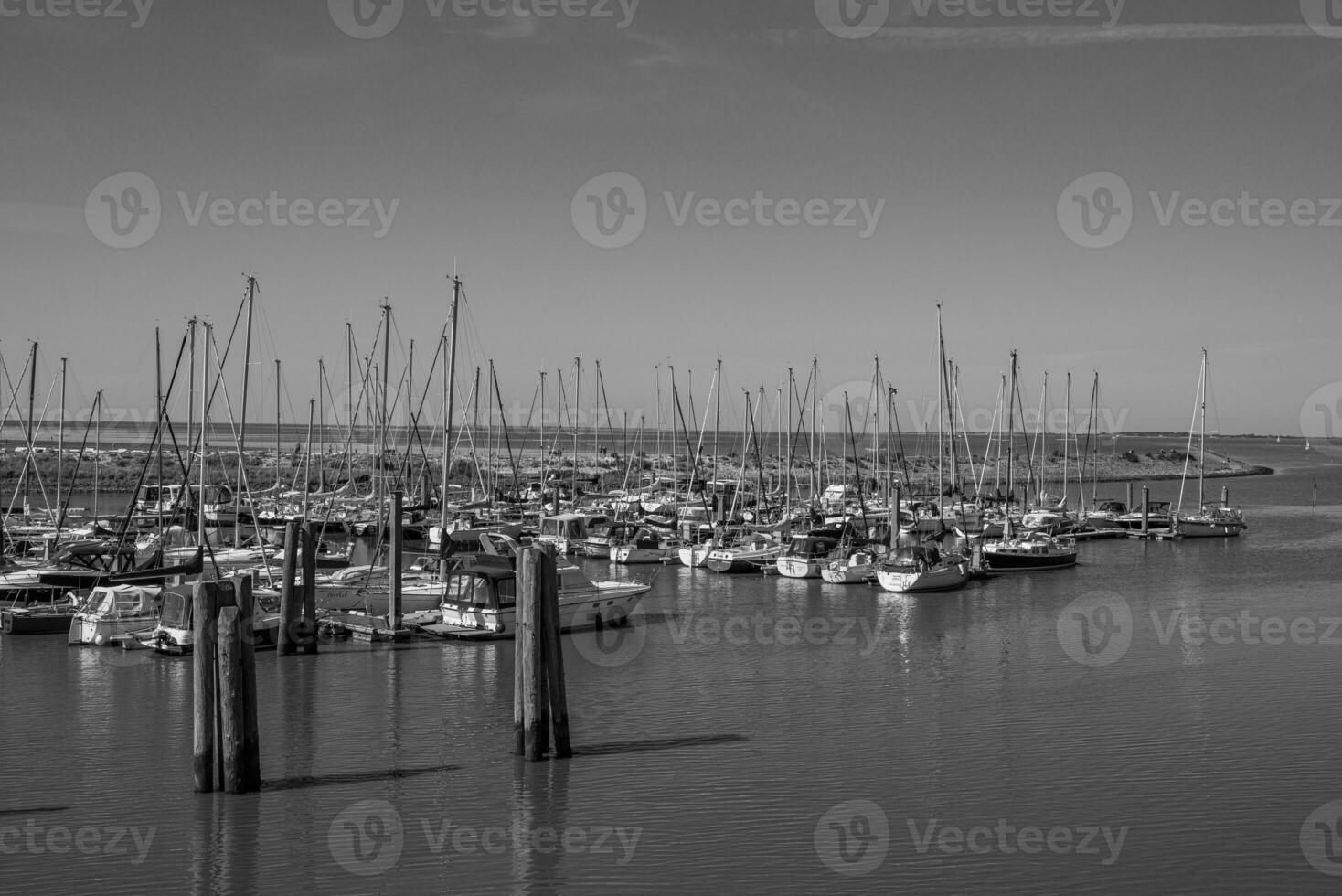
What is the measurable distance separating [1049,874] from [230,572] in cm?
3283

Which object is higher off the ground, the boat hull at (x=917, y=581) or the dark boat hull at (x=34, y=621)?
the dark boat hull at (x=34, y=621)

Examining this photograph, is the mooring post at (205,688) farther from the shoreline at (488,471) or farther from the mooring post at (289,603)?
the shoreline at (488,471)

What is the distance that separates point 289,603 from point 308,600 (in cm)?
57

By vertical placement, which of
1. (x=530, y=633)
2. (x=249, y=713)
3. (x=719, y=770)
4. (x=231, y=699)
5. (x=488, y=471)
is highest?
(x=488, y=471)

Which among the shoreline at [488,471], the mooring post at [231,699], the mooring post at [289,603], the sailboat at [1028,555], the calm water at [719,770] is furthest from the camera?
the shoreline at [488,471]

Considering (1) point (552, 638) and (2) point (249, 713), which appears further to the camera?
(1) point (552, 638)

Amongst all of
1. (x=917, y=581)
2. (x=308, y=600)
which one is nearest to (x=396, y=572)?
(x=308, y=600)

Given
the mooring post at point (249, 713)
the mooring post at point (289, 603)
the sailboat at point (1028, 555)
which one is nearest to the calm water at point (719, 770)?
the mooring post at point (249, 713)

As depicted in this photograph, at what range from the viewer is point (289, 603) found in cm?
3052

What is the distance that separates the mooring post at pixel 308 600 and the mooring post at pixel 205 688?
40.6 feet

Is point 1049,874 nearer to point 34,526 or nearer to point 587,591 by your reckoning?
point 587,591

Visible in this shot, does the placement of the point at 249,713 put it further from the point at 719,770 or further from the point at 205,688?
the point at 719,770

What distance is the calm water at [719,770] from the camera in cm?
1589

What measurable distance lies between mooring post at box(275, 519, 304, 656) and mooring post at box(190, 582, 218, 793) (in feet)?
39.6
